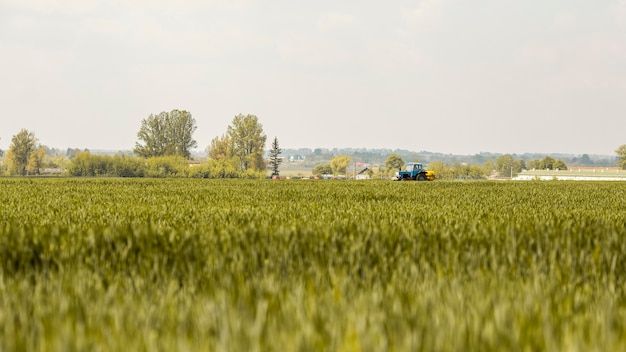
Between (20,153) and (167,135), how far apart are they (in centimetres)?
3932

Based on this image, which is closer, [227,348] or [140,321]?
[227,348]

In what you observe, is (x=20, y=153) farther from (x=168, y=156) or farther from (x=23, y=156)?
(x=168, y=156)

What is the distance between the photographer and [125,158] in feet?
479

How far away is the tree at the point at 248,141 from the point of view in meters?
168

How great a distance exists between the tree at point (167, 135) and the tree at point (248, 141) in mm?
11941

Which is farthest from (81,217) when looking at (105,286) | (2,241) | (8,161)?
(8,161)

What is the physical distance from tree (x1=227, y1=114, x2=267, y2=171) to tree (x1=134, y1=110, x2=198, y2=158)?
39.2 ft

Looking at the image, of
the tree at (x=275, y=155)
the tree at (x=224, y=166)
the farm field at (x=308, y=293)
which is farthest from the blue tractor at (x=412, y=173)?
the tree at (x=275, y=155)

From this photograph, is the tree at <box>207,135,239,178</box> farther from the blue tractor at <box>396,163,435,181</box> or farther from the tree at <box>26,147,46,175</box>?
the blue tractor at <box>396,163,435,181</box>

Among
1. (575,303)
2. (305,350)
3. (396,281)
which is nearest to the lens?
(305,350)

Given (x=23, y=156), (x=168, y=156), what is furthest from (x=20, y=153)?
(x=168, y=156)

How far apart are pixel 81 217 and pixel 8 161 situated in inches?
7057

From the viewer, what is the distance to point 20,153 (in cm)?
17612

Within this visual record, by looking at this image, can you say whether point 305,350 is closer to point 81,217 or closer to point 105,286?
point 105,286
